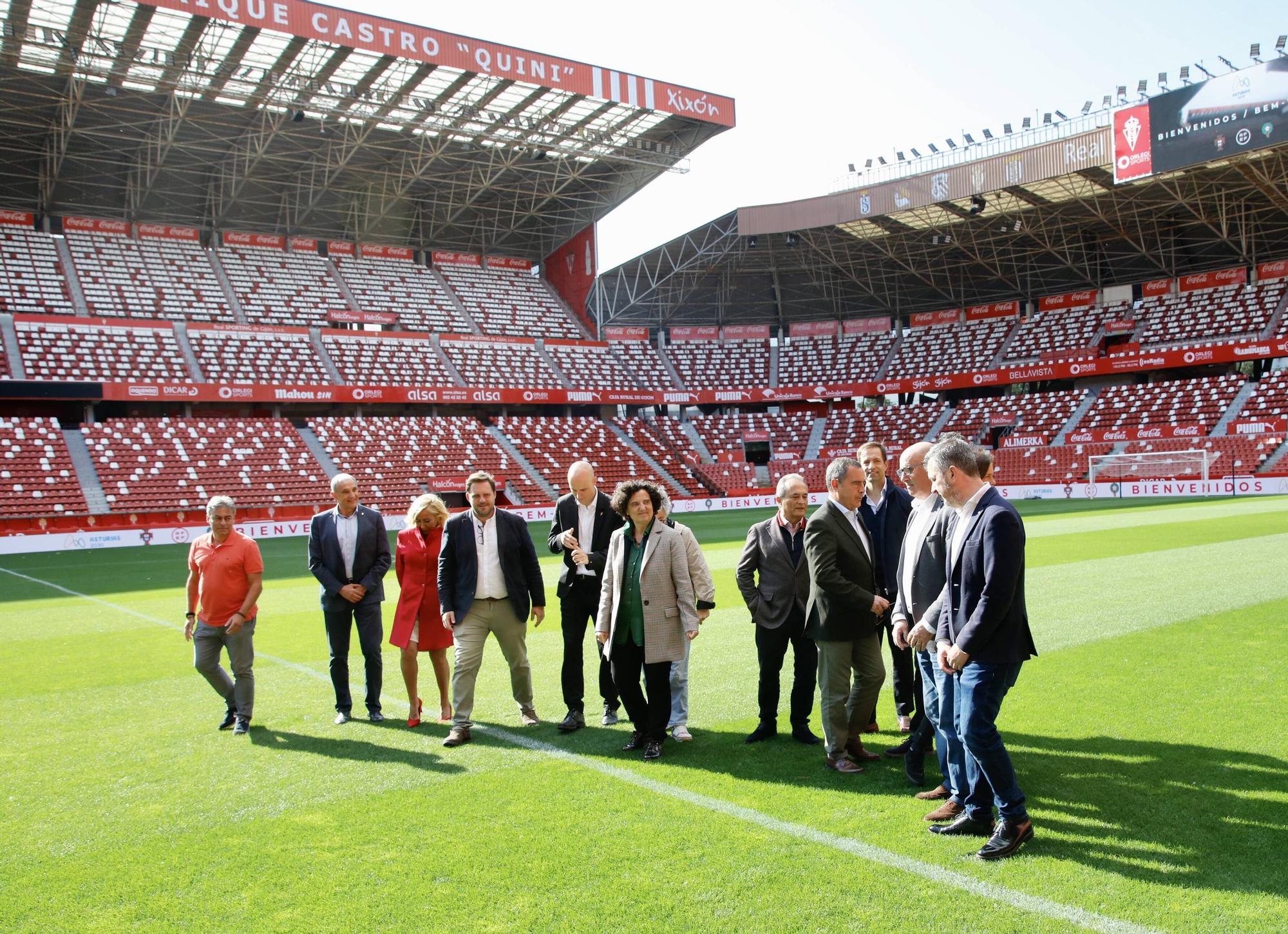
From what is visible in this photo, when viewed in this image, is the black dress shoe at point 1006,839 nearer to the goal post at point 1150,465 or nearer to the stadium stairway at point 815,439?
the goal post at point 1150,465

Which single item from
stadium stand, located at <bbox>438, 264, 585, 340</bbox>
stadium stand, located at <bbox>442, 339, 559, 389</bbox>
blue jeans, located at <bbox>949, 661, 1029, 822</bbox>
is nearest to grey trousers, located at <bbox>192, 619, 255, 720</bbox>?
blue jeans, located at <bbox>949, 661, 1029, 822</bbox>

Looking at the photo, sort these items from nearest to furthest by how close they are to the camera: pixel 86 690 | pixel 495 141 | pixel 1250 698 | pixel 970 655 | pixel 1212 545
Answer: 1. pixel 970 655
2. pixel 1250 698
3. pixel 86 690
4. pixel 1212 545
5. pixel 495 141

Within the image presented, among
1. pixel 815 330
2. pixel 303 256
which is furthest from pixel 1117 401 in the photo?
pixel 303 256

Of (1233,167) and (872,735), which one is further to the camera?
(1233,167)

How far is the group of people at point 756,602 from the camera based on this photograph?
14.6 feet

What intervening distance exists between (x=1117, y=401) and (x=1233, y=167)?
44.7 ft

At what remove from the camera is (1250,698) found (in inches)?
272

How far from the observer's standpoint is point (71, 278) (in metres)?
42.5

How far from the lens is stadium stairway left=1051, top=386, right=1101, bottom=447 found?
47375mm

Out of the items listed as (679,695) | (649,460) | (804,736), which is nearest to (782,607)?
(804,736)

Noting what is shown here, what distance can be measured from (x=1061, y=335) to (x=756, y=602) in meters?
51.9

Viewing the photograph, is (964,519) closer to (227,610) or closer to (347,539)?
(347,539)

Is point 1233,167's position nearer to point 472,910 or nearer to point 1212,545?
point 1212,545

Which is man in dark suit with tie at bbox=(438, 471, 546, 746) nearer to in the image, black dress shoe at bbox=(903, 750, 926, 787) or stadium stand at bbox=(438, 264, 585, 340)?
black dress shoe at bbox=(903, 750, 926, 787)
